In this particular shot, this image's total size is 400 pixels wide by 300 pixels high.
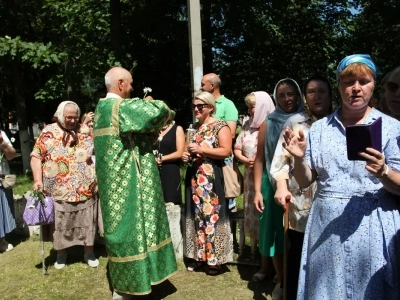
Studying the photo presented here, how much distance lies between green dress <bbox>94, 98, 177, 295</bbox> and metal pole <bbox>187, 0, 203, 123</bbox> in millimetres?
1397

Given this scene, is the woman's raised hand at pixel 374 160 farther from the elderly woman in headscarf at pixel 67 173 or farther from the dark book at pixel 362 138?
the elderly woman in headscarf at pixel 67 173

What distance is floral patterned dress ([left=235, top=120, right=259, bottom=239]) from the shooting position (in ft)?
14.1

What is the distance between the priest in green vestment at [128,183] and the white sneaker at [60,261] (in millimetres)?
1305

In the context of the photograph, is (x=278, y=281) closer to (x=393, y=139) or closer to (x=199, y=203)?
(x=199, y=203)

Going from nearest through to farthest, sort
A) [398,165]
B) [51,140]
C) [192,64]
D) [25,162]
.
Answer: [398,165], [51,140], [192,64], [25,162]

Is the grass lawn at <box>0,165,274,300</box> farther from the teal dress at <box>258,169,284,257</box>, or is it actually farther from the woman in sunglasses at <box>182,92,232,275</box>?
the teal dress at <box>258,169,284,257</box>

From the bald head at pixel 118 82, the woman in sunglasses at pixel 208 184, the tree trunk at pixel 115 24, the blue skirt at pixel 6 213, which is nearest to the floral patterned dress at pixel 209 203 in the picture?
the woman in sunglasses at pixel 208 184

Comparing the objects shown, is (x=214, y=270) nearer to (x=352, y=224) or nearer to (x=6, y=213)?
(x=352, y=224)

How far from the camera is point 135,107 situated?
3.67 m

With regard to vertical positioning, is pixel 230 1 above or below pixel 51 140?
above

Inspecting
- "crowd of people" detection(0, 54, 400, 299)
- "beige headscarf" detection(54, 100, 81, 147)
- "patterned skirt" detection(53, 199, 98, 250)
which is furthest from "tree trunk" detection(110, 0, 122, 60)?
"patterned skirt" detection(53, 199, 98, 250)

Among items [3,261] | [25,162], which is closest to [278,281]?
[3,261]

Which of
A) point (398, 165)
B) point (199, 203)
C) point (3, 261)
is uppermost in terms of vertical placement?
point (398, 165)

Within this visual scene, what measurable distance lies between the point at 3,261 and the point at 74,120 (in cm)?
204
